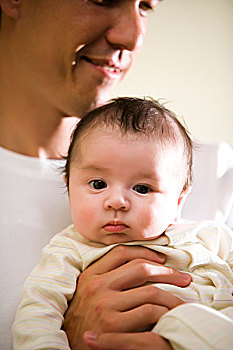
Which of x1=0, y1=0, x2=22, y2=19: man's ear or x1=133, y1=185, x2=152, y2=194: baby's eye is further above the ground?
x1=0, y1=0, x2=22, y2=19: man's ear

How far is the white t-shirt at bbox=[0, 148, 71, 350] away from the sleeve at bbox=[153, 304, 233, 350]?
458 millimetres

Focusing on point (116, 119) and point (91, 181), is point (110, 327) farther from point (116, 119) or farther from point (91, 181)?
point (116, 119)

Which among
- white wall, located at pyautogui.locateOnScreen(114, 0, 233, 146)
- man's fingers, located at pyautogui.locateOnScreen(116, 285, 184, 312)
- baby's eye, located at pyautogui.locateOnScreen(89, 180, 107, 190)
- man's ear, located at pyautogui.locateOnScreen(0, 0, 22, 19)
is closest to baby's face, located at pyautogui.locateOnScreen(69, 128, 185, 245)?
baby's eye, located at pyautogui.locateOnScreen(89, 180, 107, 190)

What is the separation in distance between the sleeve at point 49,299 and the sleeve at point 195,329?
0.23 meters

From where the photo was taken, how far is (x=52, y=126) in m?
1.57

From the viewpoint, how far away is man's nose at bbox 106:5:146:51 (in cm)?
149

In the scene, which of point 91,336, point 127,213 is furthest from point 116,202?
point 91,336

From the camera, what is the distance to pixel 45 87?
1.54 m

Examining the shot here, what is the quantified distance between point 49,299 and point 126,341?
0.70ft

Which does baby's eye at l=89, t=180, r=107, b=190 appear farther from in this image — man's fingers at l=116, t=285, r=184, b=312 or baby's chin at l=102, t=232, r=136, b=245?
man's fingers at l=116, t=285, r=184, b=312

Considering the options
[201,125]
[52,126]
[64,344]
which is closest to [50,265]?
[64,344]

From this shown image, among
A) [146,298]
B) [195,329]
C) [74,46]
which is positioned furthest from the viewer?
[74,46]

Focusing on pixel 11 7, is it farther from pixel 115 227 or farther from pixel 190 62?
pixel 190 62

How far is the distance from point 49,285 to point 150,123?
457 millimetres
